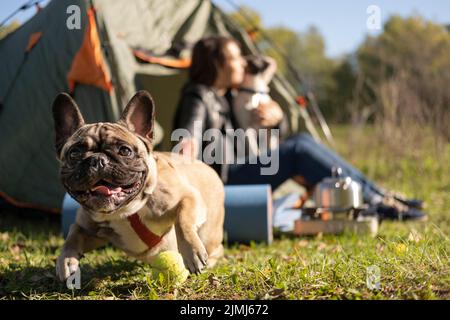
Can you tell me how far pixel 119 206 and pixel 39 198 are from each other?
236 centimetres

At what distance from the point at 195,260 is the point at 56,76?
237 centimetres

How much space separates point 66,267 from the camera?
7.88ft

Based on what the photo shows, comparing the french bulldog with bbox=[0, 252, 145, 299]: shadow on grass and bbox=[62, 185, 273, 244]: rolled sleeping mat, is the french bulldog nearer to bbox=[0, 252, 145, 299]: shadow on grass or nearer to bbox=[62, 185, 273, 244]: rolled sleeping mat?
bbox=[0, 252, 145, 299]: shadow on grass

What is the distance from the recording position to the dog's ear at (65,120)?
8.12 feet

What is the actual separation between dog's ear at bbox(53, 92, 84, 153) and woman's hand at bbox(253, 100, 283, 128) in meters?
2.36

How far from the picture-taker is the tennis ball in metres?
2.33

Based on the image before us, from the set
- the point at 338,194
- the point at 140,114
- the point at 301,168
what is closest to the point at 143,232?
the point at 140,114

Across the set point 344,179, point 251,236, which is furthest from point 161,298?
point 344,179

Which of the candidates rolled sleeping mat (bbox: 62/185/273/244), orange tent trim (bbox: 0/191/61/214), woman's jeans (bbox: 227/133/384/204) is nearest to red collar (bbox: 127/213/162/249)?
rolled sleeping mat (bbox: 62/185/273/244)

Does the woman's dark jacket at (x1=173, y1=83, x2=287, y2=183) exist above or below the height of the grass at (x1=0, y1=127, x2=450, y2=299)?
above

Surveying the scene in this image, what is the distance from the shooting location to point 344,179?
13.0 ft

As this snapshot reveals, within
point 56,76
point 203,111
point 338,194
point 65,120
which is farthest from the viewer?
point 203,111

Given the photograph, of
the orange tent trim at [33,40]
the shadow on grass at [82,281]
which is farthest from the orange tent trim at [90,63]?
the shadow on grass at [82,281]

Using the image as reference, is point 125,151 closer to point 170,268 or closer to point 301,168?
point 170,268
